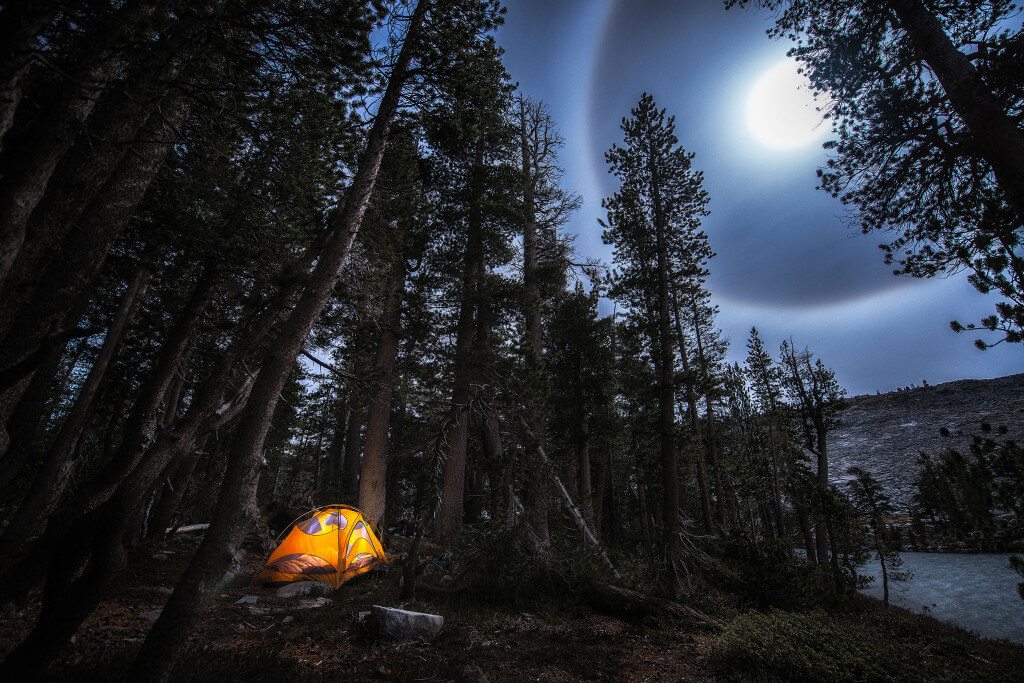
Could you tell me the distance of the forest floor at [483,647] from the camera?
4.58m

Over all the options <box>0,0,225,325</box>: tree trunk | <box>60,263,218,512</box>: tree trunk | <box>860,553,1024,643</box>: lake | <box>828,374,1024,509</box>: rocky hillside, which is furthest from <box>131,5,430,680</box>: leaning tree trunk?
<box>828,374,1024,509</box>: rocky hillside

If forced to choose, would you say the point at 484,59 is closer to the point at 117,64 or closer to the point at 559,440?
the point at 117,64

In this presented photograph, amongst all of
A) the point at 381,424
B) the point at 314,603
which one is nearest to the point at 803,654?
the point at 314,603

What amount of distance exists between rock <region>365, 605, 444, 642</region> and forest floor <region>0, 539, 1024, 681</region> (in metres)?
0.13

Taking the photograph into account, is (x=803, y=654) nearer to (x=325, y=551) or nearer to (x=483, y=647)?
(x=483, y=647)

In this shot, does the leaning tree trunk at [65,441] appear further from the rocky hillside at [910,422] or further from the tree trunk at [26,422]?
the rocky hillside at [910,422]

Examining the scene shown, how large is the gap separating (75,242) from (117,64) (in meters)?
1.94

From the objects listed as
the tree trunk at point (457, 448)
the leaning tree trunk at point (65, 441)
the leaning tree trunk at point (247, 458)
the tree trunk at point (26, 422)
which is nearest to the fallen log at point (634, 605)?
the tree trunk at point (457, 448)

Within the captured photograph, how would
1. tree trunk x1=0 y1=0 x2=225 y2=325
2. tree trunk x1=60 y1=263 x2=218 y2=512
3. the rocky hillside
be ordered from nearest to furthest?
tree trunk x1=0 y1=0 x2=225 y2=325
tree trunk x1=60 y1=263 x2=218 y2=512
the rocky hillside

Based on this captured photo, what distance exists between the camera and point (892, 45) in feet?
24.1

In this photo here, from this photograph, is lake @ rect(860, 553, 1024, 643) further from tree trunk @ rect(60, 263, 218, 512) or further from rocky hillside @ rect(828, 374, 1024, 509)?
rocky hillside @ rect(828, 374, 1024, 509)

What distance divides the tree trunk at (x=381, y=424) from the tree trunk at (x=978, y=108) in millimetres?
10918

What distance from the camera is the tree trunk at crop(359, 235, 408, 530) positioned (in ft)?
38.5

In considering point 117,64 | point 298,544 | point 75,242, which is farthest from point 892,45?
point 298,544
